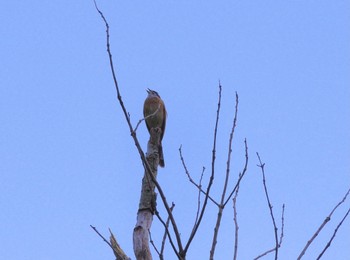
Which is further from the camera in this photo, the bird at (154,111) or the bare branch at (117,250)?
the bird at (154,111)

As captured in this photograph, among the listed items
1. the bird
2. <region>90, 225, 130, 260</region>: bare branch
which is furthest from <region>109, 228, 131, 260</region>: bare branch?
the bird

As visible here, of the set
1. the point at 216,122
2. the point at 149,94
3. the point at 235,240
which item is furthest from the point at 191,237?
the point at 149,94

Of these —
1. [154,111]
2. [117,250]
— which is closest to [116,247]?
[117,250]

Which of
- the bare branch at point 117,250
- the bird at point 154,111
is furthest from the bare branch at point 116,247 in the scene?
the bird at point 154,111

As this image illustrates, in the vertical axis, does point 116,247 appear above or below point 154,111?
below

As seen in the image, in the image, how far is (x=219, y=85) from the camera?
3078 millimetres

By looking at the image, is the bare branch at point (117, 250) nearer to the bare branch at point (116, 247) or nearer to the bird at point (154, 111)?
the bare branch at point (116, 247)

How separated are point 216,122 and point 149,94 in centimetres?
730

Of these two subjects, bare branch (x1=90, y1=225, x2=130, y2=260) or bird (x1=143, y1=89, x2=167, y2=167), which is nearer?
bare branch (x1=90, y1=225, x2=130, y2=260)

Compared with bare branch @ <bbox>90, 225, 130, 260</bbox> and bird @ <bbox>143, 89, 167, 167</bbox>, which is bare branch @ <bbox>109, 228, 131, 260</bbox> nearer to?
bare branch @ <bbox>90, 225, 130, 260</bbox>

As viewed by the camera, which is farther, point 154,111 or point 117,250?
point 154,111

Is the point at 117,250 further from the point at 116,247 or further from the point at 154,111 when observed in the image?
the point at 154,111

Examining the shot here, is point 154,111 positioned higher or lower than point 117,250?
higher

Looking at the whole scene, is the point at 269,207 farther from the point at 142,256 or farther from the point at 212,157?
the point at 142,256
